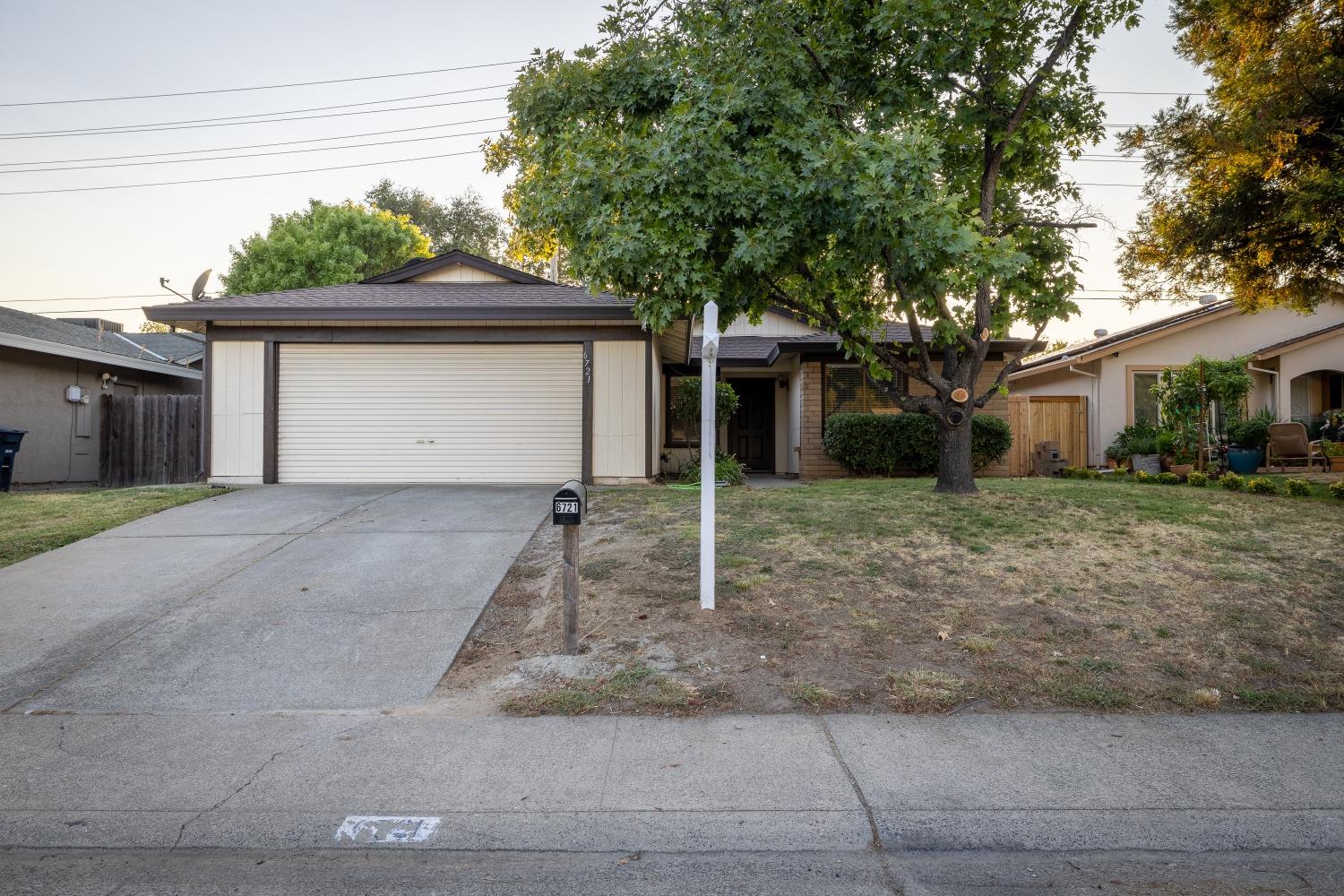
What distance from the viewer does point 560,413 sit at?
11.6 m

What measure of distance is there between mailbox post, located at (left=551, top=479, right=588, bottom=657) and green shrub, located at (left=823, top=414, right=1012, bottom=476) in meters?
10.2

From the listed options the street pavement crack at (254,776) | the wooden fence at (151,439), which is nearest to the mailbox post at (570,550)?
the street pavement crack at (254,776)

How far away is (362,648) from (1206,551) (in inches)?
282

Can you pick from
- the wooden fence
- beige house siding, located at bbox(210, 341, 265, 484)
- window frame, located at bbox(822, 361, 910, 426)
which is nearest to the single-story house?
beige house siding, located at bbox(210, 341, 265, 484)

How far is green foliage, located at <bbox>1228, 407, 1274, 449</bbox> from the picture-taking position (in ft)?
52.5

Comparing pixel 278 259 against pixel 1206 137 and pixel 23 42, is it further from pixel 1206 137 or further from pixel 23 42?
pixel 1206 137

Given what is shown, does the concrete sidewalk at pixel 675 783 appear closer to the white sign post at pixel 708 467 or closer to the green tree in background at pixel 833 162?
the white sign post at pixel 708 467

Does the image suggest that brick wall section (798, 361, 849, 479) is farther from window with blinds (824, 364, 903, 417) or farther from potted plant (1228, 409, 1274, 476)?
potted plant (1228, 409, 1274, 476)

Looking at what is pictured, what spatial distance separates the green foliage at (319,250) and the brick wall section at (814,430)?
20456 mm

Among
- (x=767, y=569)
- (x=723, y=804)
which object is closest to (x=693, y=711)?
(x=723, y=804)

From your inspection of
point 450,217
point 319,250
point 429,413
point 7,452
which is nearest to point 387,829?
point 429,413

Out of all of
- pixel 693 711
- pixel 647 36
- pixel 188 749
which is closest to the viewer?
pixel 188 749

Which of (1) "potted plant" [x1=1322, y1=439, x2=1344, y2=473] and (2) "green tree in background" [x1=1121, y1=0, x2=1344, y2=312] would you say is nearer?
(2) "green tree in background" [x1=1121, y1=0, x2=1344, y2=312]

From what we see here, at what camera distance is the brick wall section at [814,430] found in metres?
15.1
